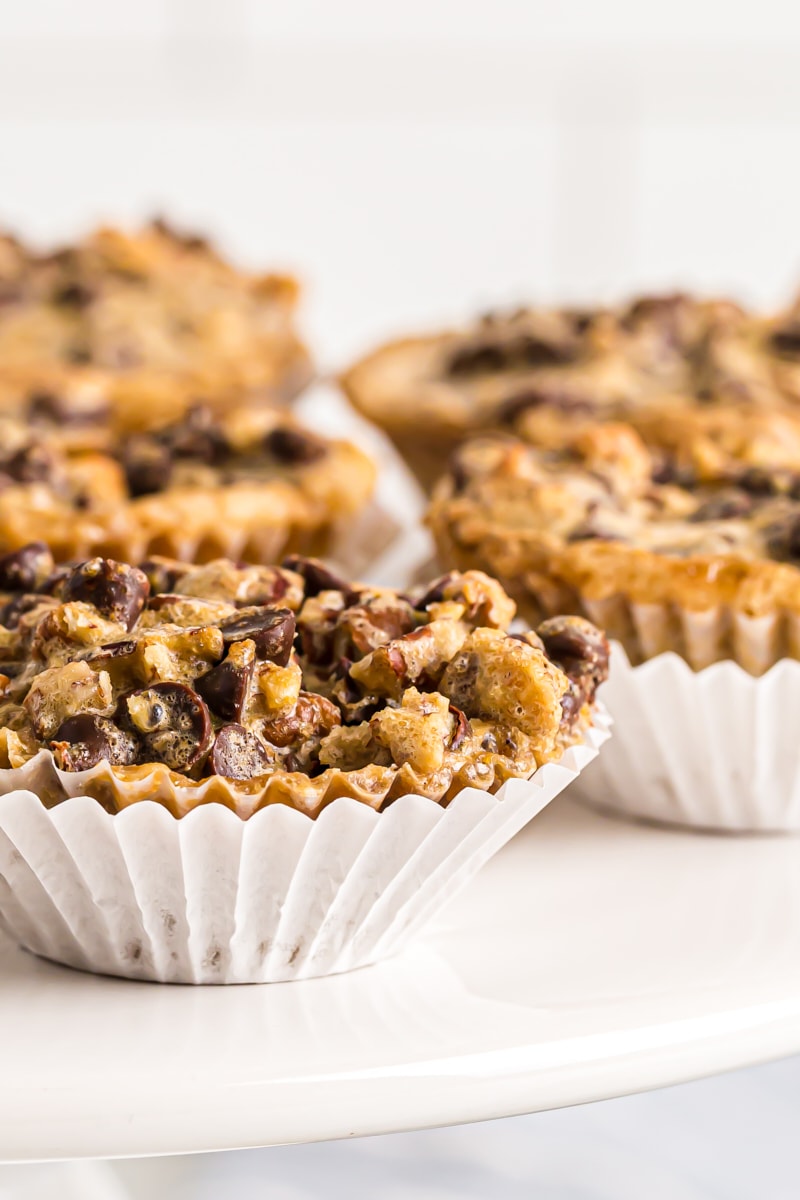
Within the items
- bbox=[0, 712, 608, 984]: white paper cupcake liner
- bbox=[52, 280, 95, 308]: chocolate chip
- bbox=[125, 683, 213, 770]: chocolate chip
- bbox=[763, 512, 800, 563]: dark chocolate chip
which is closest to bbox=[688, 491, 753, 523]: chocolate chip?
bbox=[763, 512, 800, 563]: dark chocolate chip

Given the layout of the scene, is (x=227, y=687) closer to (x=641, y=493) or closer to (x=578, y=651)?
(x=578, y=651)

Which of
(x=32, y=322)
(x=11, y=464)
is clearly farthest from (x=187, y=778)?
(x=32, y=322)

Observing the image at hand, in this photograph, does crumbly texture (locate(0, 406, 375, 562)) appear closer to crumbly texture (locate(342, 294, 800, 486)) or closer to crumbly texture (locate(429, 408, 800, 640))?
crumbly texture (locate(429, 408, 800, 640))

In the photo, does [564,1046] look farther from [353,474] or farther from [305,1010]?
[353,474]

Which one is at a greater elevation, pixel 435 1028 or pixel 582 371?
pixel 582 371

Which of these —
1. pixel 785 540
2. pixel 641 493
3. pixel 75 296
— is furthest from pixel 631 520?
pixel 75 296

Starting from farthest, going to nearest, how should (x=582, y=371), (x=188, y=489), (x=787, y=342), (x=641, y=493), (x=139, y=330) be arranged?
(x=139, y=330), (x=787, y=342), (x=582, y=371), (x=188, y=489), (x=641, y=493)
